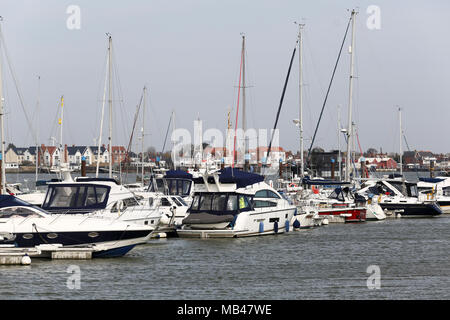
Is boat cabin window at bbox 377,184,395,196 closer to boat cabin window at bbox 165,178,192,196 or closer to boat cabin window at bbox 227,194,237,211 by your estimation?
boat cabin window at bbox 165,178,192,196

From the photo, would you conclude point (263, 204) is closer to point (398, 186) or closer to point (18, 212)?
point (18, 212)

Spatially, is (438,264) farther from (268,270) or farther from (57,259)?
(57,259)

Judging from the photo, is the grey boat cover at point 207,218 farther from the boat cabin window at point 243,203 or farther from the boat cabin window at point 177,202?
the boat cabin window at point 177,202

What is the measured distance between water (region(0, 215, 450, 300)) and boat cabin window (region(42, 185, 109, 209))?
107 inches

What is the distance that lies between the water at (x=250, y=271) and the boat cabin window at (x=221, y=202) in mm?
1704

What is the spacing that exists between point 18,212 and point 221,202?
36.0ft

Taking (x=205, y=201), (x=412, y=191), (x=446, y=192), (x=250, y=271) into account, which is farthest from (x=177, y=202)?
(x=446, y=192)

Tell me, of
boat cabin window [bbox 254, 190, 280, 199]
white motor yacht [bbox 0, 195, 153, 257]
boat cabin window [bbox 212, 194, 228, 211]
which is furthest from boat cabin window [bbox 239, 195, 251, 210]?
white motor yacht [bbox 0, 195, 153, 257]

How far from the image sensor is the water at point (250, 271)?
901 inches

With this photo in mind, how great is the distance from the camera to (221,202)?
120 ft

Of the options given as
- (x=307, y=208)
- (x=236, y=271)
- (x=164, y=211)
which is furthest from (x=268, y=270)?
(x=307, y=208)

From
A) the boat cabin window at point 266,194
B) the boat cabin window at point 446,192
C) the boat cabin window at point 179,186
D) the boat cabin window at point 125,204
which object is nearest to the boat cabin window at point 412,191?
the boat cabin window at point 446,192

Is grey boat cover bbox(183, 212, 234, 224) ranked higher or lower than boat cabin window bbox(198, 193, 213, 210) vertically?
lower

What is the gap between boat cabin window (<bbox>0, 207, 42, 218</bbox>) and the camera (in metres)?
28.4
